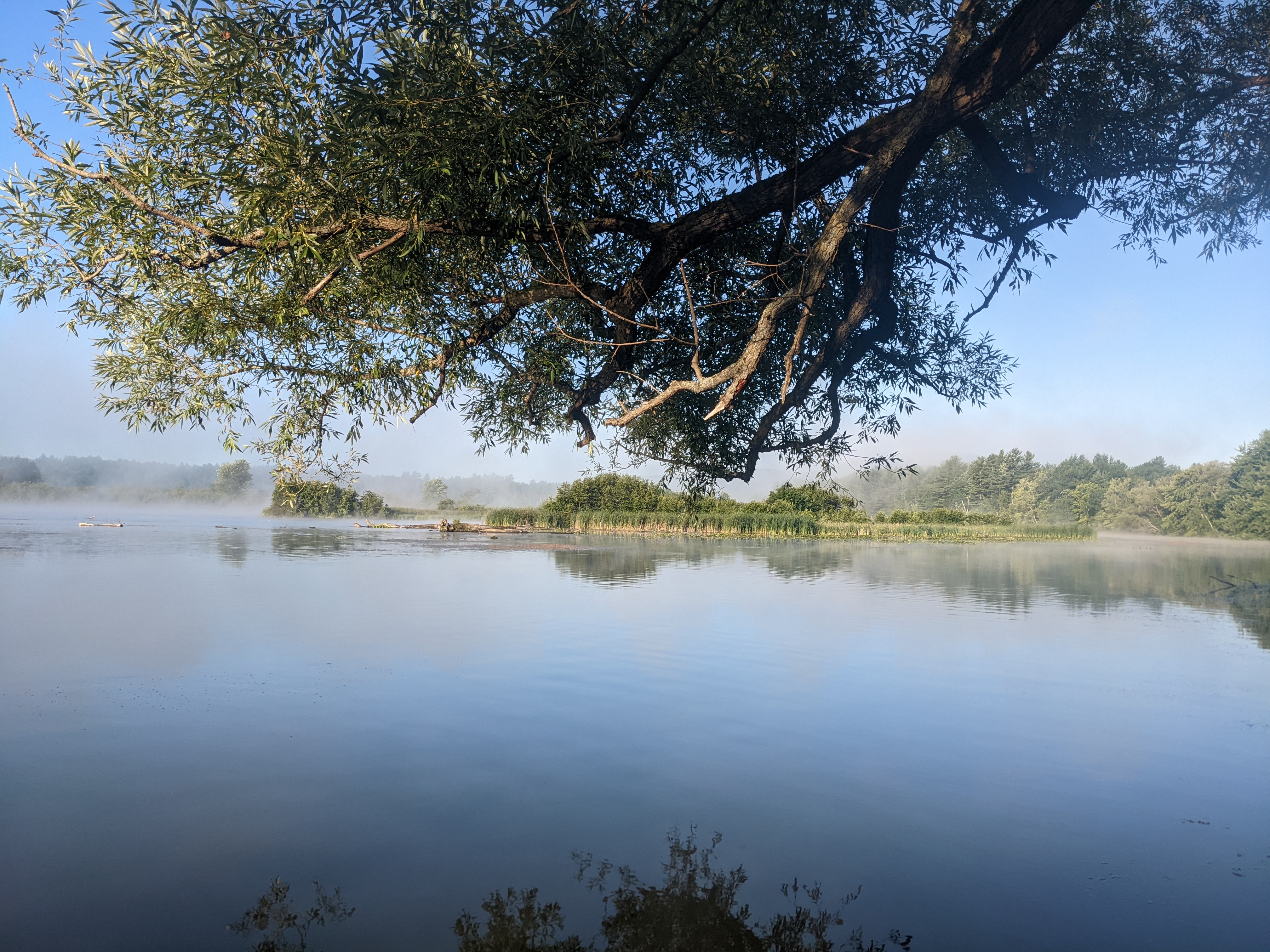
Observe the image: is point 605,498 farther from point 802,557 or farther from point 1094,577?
point 1094,577

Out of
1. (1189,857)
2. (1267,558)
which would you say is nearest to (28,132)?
(1189,857)

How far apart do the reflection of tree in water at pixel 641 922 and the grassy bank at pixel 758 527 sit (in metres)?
34.9

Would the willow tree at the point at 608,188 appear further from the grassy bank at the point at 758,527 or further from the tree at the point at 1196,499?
the tree at the point at 1196,499

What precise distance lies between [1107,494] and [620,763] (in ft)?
205

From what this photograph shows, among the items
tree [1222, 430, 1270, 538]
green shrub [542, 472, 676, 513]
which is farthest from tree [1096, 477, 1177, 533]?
green shrub [542, 472, 676, 513]

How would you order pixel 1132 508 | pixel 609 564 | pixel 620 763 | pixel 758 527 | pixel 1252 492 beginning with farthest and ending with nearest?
pixel 1132 508 → pixel 758 527 → pixel 1252 492 → pixel 609 564 → pixel 620 763

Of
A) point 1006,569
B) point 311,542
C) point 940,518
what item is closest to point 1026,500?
point 940,518

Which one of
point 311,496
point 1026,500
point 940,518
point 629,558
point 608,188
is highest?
point 608,188

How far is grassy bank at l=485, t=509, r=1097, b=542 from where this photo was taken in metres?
41.3

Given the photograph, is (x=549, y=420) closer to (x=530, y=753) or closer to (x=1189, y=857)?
(x=530, y=753)

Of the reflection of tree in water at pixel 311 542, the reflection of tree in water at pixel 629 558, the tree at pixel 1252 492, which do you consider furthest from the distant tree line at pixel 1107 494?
the reflection of tree in water at pixel 311 542

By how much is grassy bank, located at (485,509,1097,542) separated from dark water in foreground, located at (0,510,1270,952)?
2827cm

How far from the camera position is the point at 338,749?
18.5ft

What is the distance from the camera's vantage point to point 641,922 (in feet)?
11.1
